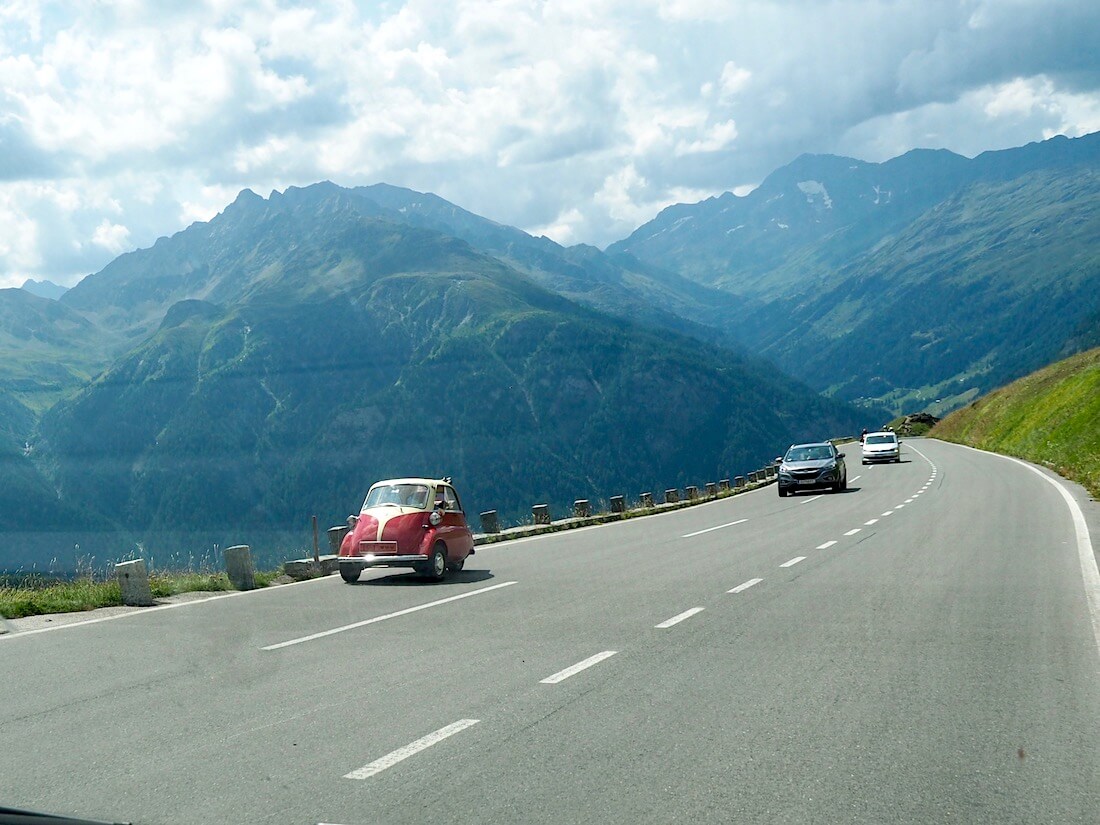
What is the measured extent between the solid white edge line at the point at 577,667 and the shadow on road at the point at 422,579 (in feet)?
21.3

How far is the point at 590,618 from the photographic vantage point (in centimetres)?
1041

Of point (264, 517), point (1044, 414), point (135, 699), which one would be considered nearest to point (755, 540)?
point (135, 699)

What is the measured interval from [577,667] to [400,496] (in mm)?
8380

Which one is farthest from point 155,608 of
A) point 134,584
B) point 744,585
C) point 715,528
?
point 715,528

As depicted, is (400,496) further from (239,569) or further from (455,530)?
(239,569)

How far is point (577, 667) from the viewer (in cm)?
788

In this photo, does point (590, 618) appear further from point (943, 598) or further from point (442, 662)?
point (943, 598)

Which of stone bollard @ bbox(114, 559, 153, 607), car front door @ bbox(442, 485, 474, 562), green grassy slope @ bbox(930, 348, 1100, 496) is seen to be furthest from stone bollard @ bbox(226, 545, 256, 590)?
green grassy slope @ bbox(930, 348, 1100, 496)

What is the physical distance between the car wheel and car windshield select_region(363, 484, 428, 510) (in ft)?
2.39

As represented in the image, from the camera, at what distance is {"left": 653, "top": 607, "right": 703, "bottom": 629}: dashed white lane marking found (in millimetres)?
9797

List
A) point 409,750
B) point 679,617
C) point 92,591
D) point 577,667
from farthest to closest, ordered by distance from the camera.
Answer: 1. point 92,591
2. point 679,617
3. point 577,667
4. point 409,750

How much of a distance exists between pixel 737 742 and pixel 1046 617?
208 inches

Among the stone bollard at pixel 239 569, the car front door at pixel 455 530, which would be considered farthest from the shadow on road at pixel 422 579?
the stone bollard at pixel 239 569

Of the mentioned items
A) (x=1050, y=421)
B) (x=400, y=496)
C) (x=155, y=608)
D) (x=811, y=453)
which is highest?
(x=1050, y=421)
